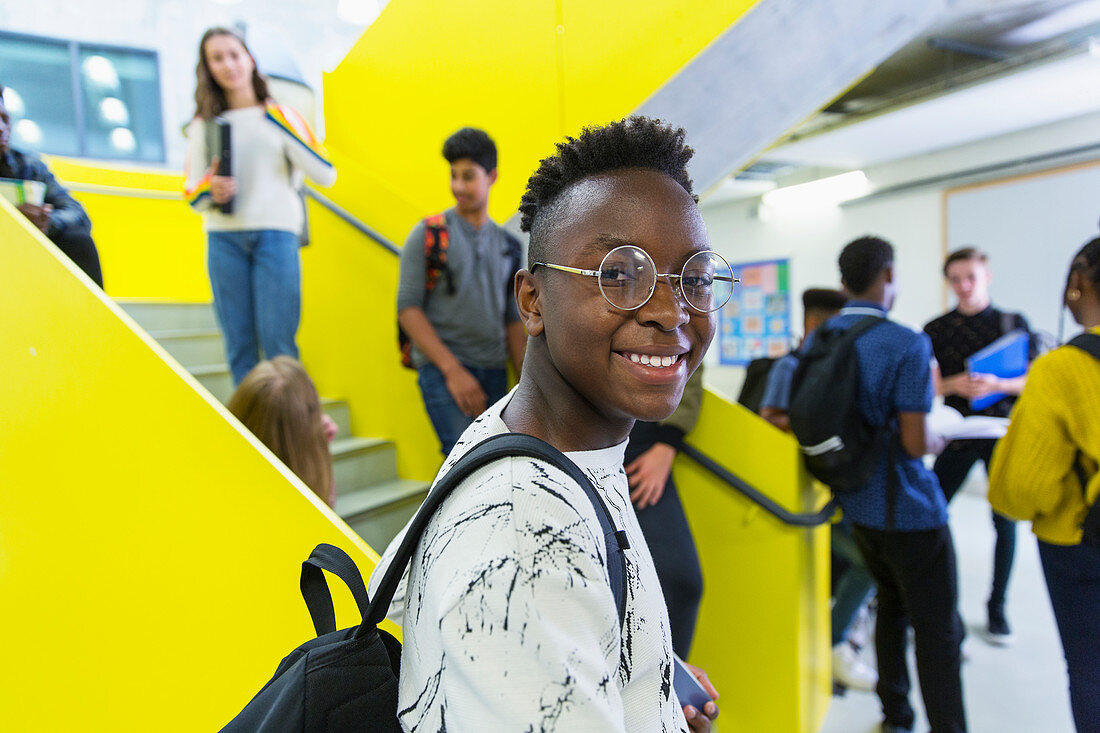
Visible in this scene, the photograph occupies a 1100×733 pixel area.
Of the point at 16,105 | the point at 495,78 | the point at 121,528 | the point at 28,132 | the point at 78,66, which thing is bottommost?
the point at 121,528

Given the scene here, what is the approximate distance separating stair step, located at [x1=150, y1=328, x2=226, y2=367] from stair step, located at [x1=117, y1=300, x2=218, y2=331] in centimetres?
16

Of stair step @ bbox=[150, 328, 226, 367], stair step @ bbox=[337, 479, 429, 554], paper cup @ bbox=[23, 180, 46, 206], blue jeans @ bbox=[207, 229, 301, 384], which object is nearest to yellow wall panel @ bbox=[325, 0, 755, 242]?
blue jeans @ bbox=[207, 229, 301, 384]

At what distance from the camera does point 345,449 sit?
278 cm

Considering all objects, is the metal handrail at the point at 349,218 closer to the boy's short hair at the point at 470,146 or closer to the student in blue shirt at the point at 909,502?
the boy's short hair at the point at 470,146

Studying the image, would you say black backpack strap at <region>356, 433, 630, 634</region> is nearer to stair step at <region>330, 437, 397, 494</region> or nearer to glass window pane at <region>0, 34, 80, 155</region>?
stair step at <region>330, 437, 397, 494</region>

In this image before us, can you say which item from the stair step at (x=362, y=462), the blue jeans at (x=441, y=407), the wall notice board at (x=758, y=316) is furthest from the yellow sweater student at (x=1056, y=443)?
the wall notice board at (x=758, y=316)

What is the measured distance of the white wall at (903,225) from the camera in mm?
5742

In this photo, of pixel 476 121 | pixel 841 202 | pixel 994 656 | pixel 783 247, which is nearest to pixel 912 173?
pixel 841 202

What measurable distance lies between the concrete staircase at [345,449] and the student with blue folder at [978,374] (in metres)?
2.72

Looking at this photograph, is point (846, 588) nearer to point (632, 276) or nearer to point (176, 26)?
point (632, 276)

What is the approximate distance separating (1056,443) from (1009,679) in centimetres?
183

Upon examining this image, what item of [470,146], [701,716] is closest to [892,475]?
[701,716]

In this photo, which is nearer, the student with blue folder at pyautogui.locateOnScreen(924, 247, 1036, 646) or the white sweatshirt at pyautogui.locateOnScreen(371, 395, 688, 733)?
the white sweatshirt at pyautogui.locateOnScreen(371, 395, 688, 733)

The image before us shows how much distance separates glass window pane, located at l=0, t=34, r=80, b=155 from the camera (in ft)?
21.5
